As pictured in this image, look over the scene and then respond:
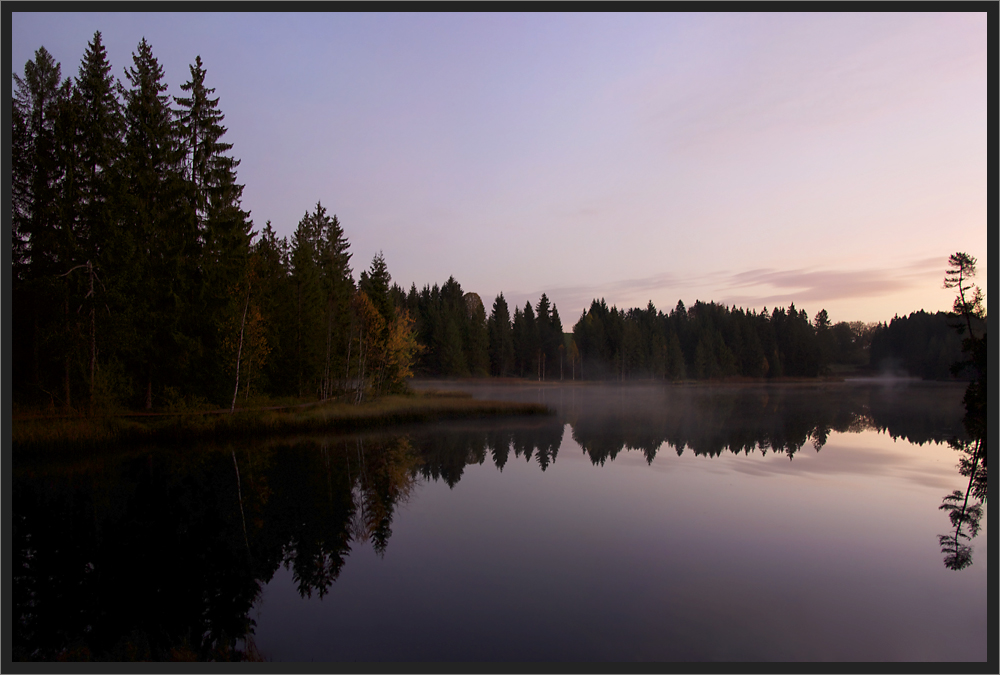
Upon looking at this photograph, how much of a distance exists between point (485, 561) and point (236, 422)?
2461 cm

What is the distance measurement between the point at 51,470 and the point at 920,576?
1119 inches

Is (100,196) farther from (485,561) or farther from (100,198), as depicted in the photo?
(485,561)

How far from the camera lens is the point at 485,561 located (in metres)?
13.0

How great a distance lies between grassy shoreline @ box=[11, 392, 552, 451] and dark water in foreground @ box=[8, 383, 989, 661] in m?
2.67

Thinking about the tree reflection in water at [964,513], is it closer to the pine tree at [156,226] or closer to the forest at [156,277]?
the forest at [156,277]

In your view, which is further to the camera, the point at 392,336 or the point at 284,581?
the point at 392,336

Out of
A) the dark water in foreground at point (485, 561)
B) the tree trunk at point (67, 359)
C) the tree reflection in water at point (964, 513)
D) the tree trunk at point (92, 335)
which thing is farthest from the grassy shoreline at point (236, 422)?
the tree reflection in water at point (964, 513)

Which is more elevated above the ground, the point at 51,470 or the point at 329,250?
the point at 329,250

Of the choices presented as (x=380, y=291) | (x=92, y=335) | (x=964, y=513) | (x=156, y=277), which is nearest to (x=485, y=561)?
(x=964, y=513)

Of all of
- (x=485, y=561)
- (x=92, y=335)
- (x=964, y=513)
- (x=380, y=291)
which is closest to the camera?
Answer: (x=485, y=561)

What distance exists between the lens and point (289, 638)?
919cm

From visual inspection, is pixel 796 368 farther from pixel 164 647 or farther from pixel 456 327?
pixel 164 647

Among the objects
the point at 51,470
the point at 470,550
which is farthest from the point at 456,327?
the point at 470,550

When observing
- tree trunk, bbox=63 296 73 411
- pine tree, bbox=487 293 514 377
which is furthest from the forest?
pine tree, bbox=487 293 514 377
